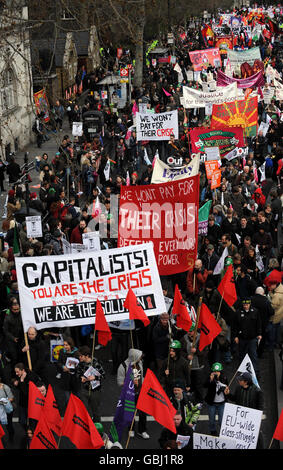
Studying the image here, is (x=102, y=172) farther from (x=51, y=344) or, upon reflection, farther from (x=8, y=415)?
(x=8, y=415)

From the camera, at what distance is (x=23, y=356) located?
10.8m

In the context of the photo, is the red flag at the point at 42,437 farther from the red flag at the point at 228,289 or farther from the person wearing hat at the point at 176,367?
the red flag at the point at 228,289

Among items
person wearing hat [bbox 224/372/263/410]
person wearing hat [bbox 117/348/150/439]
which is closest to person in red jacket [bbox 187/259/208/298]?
person wearing hat [bbox 117/348/150/439]

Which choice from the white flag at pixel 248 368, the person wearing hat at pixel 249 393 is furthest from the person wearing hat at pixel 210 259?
the person wearing hat at pixel 249 393

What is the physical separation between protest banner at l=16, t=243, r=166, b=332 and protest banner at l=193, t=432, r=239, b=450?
3.02m

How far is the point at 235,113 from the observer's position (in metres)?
21.4

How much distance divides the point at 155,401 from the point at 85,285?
2864 mm

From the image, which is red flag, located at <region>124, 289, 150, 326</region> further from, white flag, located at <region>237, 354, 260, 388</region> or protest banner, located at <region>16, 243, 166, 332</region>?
white flag, located at <region>237, 354, 260, 388</region>

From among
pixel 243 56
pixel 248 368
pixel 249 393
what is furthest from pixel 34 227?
pixel 243 56

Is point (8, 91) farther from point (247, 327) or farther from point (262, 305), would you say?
point (247, 327)

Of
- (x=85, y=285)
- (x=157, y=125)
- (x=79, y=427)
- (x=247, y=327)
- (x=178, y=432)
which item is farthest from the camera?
(x=157, y=125)
